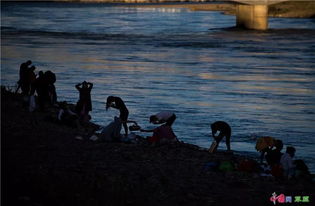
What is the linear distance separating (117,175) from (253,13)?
77723mm

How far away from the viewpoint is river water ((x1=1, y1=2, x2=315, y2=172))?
25.4m

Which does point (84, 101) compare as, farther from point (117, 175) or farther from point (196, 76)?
point (196, 76)

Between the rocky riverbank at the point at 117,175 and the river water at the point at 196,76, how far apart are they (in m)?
3.48

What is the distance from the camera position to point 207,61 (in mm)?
51875

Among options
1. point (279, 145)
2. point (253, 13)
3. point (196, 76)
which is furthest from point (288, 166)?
point (253, 13)

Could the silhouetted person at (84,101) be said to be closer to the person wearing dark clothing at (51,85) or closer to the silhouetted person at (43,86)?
the silhouetted person at (43,86)

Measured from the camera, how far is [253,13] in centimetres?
9156

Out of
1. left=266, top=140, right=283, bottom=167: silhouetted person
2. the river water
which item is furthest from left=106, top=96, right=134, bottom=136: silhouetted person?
left=266, top=140, right=283, bottom=167: silhouetted person

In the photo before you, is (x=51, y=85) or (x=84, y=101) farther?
(x=51, y=85)

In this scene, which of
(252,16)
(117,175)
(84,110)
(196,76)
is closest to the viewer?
(117,175)

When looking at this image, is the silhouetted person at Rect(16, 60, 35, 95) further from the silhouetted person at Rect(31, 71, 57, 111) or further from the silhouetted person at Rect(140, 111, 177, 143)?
the silhouetted person at Rect(140, 111, 177, 143)

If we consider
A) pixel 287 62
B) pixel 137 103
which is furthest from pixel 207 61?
pixel 137 103

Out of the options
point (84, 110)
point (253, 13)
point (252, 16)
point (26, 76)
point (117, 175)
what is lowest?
point (252, 16)

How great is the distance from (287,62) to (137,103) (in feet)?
72.7
